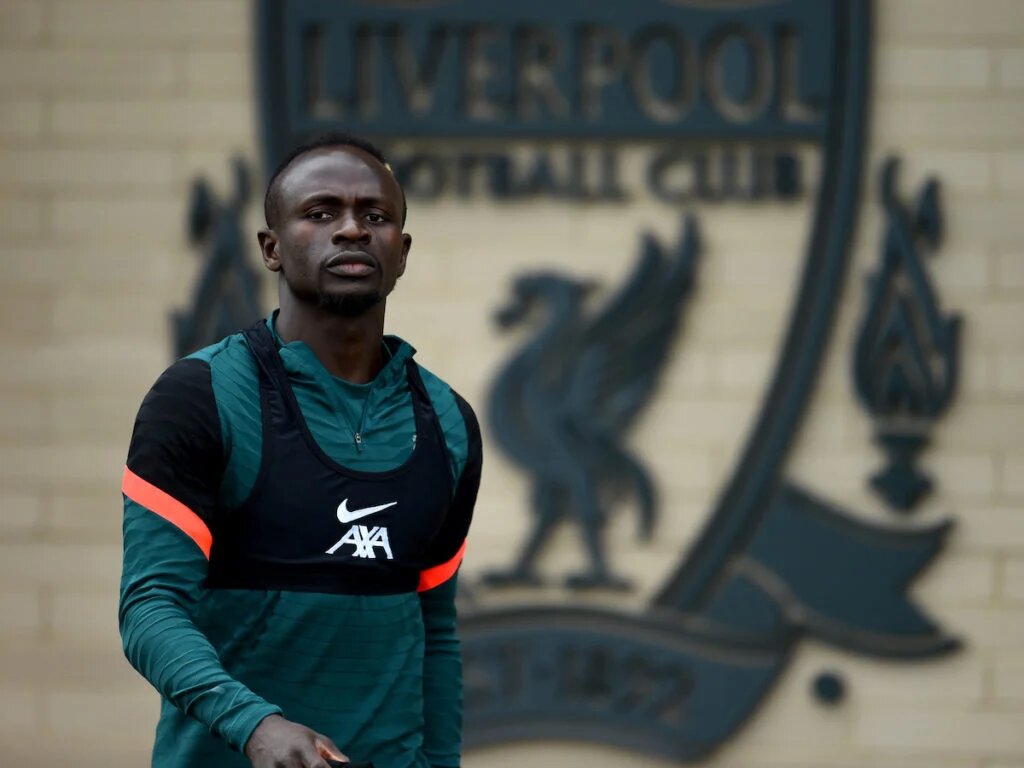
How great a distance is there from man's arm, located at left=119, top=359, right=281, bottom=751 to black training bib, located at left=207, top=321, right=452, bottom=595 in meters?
0.07

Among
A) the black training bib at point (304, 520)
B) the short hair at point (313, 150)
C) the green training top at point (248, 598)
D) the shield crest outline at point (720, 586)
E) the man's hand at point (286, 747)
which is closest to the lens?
the man's hand at point (286, 747)

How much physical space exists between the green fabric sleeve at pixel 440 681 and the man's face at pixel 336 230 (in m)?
0.50

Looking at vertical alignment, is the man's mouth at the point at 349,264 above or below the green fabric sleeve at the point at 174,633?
above

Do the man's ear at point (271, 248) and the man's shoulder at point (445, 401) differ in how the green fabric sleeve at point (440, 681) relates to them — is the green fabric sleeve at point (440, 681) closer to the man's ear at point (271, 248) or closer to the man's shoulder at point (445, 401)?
the man's shoulder at point (445, 401)

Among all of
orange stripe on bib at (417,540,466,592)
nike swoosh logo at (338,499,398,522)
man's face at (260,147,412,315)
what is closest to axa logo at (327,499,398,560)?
nike swoosh logo at (338,499,398,522)

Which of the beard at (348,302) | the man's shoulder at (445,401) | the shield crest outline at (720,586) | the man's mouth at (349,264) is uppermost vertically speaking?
the man's mouth at (349,264)

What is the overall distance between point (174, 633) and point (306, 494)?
29 cm

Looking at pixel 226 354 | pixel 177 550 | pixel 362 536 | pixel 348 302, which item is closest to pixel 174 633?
pixel 177 550

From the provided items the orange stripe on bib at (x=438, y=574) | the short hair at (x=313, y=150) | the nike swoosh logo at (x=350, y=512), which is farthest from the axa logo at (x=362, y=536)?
the short hair at (x=313, y=150)

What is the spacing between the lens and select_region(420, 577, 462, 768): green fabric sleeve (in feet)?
9.04

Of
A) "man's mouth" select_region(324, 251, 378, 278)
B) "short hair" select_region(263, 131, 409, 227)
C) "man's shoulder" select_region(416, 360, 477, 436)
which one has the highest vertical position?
"short hair" select_region(263, 131, 409, 227)

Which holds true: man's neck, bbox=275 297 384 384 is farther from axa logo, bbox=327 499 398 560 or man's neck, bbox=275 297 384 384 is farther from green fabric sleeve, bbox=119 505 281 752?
green fabric sleeve, bbox=119 505 281 752

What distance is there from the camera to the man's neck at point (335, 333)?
8.45 feet

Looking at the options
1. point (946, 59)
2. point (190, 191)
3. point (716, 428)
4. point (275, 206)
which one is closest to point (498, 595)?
point (716, 428)
